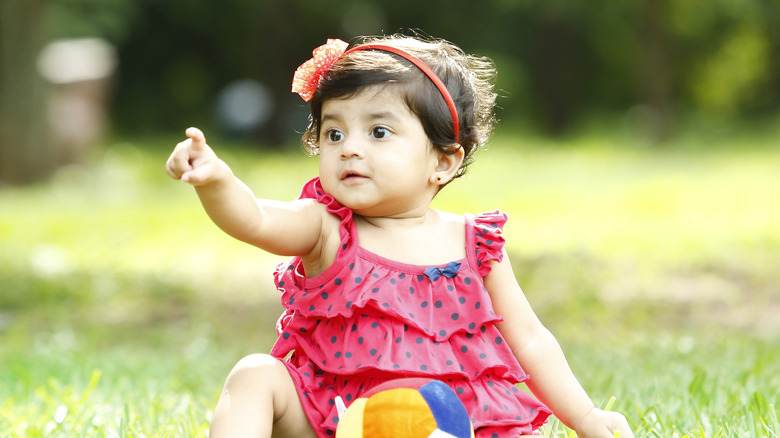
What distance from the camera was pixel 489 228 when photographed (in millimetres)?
→ 2268

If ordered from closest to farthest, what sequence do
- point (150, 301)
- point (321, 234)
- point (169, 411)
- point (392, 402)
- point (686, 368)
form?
1. point (392, 402)
2. point (321, 234)
3. point (169, 411)
4. point (686, 368)
5. point (150, 301)

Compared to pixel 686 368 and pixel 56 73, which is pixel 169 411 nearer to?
pixel 686 368

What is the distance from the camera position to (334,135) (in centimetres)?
220

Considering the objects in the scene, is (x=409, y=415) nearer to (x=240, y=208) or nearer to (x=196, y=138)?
(x=240, y=208)

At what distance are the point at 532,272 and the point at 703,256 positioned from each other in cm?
126

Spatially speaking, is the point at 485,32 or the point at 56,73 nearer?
the point at 56,73

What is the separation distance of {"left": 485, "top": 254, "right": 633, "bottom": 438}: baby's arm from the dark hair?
1.03 feet

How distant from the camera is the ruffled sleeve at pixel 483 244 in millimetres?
2227

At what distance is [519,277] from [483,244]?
10.3ft

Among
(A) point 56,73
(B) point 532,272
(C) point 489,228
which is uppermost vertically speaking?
(C) point 489,228

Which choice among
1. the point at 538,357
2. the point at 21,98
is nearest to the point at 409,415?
the point at 538,357

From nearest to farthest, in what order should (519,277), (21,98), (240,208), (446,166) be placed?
(240,208) → (446,166) → (519,277) → (21,98)

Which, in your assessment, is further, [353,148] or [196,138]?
[353,148]

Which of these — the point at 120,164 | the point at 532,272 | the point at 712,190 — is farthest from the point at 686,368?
the point at 120,164
